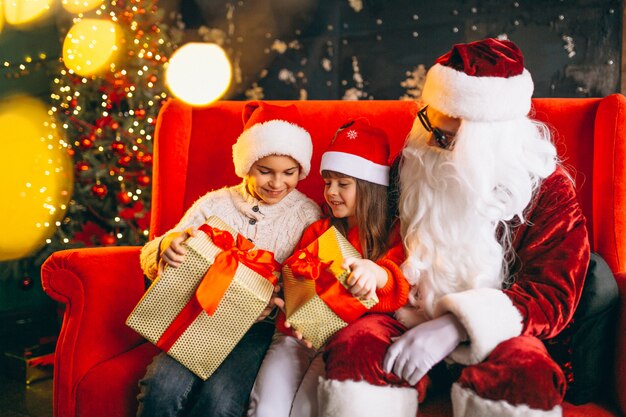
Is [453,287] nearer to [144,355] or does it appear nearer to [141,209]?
[144,355]

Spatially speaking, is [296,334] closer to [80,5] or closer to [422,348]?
[422,348]

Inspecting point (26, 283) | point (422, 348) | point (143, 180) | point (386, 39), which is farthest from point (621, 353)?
point (26, 283)

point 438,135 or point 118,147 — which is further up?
point 438,135

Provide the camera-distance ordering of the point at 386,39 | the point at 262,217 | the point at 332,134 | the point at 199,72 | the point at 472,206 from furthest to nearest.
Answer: the point at 199,72 < the point at 386,39 < the point at 332,134 < the point at 262,217 < the point at 472,206

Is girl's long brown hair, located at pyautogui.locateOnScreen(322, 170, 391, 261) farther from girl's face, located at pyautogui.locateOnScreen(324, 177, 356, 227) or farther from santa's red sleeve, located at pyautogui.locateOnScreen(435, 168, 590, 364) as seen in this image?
santa's red sleeve, located at pyautogui.locateOnScreen(435, 168, 590, 364)

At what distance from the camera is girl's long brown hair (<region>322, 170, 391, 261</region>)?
5.79ft

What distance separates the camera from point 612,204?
1.86 meters

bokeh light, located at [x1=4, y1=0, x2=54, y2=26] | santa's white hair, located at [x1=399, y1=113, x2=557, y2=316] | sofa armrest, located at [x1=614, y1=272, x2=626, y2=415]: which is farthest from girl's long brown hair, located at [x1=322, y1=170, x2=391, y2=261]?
bokeh light, located at [x1=4, y1=0, x2=54, y2=26]

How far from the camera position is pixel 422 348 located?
1.35 meters

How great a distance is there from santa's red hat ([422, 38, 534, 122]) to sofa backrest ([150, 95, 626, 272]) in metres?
0.49

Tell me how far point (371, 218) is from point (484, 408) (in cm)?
71

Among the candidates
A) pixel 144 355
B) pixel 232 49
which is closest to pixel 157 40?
pixel 232 49

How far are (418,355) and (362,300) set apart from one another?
22 cm

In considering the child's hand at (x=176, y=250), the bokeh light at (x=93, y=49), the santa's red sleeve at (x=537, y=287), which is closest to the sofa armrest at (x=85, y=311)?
the child's hand at (x=176, y=250)
